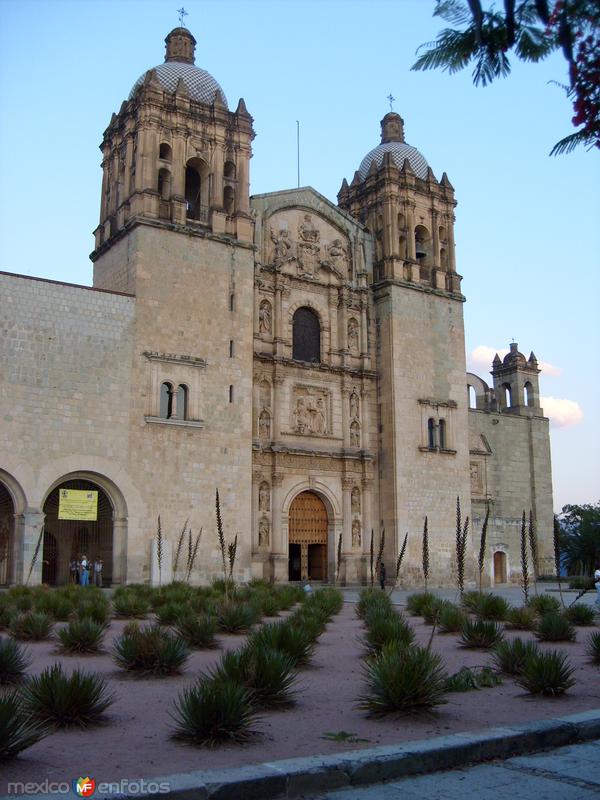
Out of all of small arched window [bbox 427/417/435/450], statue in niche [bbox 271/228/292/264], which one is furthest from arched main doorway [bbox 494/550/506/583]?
statue in niche [bbox 271/228/292/264]

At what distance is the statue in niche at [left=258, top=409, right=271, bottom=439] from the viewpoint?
3096cm

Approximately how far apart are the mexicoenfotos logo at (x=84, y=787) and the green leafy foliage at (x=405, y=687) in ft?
10.9

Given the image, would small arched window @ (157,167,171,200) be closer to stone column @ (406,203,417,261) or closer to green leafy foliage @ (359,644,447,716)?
stone column @ (406,203,417,261)

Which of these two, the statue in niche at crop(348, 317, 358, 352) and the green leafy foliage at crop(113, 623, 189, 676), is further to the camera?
→ the statue in niche at crop(348, 317, 358, 352)

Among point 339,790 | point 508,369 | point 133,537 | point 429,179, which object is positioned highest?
point 429,179

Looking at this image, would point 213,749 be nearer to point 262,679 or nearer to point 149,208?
point 262,679

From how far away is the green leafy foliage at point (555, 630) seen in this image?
13.2m

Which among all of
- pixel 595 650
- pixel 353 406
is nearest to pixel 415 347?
pixel 353 406

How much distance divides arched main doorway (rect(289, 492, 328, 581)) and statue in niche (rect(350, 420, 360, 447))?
272 centimetres

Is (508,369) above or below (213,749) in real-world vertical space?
above

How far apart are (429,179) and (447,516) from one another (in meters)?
15.5

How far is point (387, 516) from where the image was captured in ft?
108

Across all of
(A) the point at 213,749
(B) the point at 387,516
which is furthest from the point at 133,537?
(A) the point at 213,749

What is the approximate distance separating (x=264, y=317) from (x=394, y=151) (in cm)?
1234
